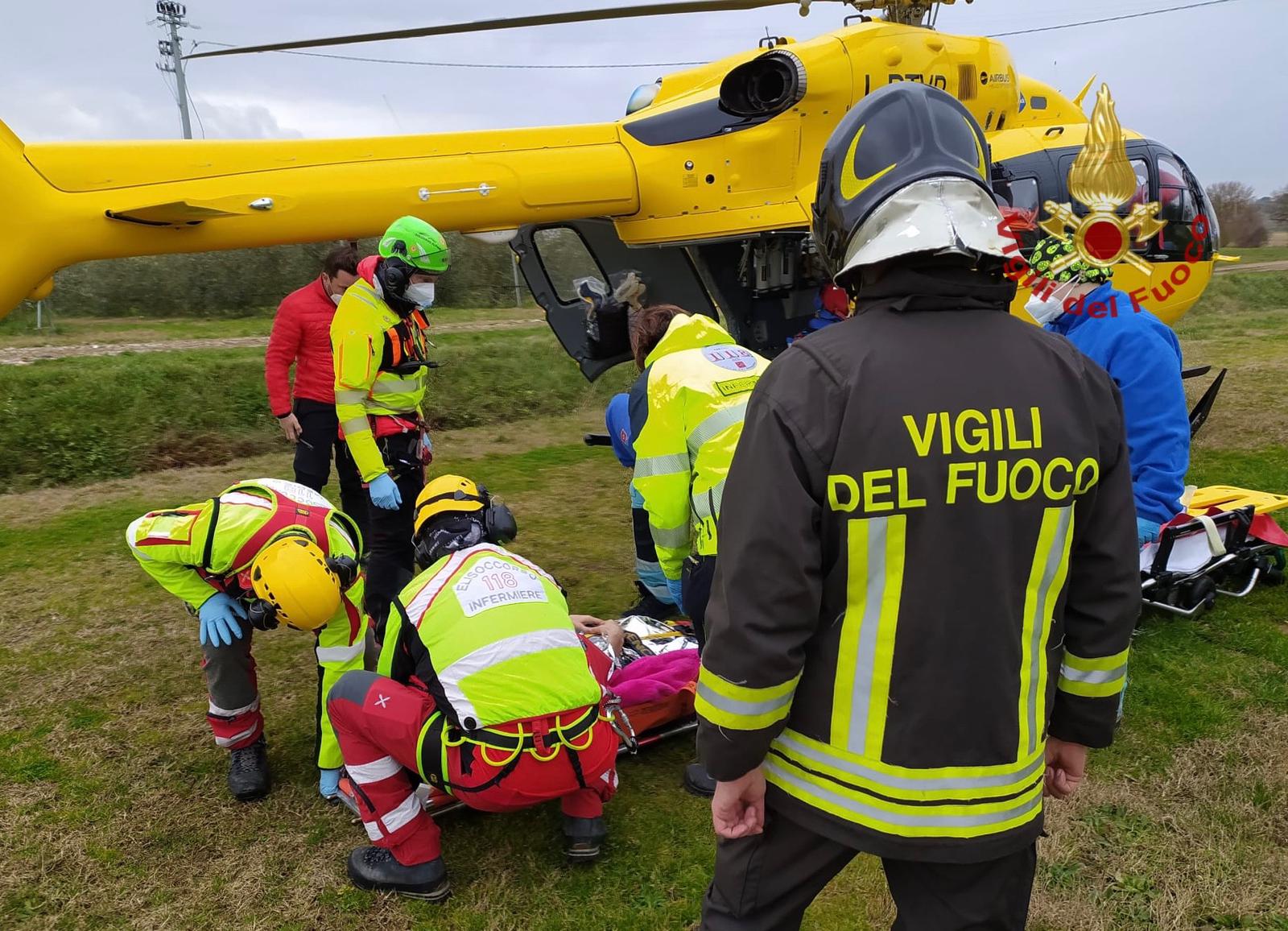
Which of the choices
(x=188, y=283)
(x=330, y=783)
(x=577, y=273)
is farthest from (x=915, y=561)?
(x=188, y=283)

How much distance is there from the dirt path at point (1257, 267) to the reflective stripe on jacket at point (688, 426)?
26.3 m

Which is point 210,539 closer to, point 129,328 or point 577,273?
point 577,273

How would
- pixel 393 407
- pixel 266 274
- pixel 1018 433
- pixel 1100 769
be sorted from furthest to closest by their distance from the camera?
pixel 266 274
pixel 393 407
pixel 1100 769
pixel 1018 433

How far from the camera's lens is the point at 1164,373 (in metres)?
3.21

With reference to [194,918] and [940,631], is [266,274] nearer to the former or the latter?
[194,918]

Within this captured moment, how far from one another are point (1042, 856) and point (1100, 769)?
625mm

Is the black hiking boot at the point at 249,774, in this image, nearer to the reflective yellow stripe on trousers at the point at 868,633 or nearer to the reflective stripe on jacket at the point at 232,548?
the reflective stripe on jacket at the point at 232,548

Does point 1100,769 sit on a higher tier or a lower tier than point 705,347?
lower

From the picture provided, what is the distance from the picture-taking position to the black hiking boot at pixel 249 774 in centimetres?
332

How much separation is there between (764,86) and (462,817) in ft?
16.5

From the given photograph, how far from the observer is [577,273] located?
7.40 meters

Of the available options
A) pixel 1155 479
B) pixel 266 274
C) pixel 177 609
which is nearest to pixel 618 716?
pixel 1155 479

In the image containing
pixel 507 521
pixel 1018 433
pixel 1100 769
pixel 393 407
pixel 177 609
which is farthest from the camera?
pixel 177 609

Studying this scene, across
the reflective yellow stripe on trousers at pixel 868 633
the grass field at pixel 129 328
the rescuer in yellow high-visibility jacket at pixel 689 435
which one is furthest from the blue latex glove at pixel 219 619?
the grass field at pixel 129 328
